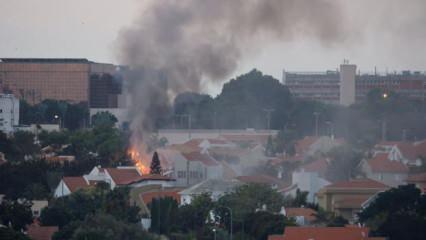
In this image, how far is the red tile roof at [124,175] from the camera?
54.9 metres

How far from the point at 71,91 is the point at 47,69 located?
2.85 meters

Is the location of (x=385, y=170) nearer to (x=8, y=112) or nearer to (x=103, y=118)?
(x=103, y=118)

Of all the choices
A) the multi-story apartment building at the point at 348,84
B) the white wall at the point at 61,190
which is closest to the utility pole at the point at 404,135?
the white wall at the point at 61,190

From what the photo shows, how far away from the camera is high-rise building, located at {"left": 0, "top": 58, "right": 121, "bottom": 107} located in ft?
321

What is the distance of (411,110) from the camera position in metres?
83.6

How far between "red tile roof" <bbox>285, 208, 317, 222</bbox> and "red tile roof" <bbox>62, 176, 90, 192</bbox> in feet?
22.3

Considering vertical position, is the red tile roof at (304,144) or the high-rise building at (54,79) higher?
the high-rise building at (54,79)

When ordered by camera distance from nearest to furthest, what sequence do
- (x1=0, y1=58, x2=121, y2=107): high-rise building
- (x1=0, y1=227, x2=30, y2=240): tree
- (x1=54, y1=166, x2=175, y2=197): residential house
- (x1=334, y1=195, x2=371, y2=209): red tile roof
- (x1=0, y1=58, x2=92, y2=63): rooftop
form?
(x1=0, y1=227, x2=30, y2=240): tree → (x1=334, y1=195, x2=371, y2=209): red tile roof → (x1=54, y1=166, x2=175, y2=197): residential house → (x1=0, y1=58, x2=121, y2=107): high-rise building → (x1=0, y1=58, x2=92, y2=63): rooftop

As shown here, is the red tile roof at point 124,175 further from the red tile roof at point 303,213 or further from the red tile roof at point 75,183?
the red tile roof at point 303,213

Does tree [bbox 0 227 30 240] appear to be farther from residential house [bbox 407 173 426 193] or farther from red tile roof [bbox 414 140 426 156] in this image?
red tile roof [bbox 414 140 426 156]

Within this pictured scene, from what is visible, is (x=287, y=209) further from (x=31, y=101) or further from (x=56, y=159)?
(x=31, y=101)

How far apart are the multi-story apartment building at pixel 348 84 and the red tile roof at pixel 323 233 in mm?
60720

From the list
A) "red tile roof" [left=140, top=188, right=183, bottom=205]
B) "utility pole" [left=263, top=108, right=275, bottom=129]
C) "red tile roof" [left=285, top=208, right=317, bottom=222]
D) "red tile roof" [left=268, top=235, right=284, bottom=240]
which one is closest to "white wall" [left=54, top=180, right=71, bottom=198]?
"red tile roof" [left=140, top=188, right=183, bottom=205]

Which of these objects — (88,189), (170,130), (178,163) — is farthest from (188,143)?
(88,189)
